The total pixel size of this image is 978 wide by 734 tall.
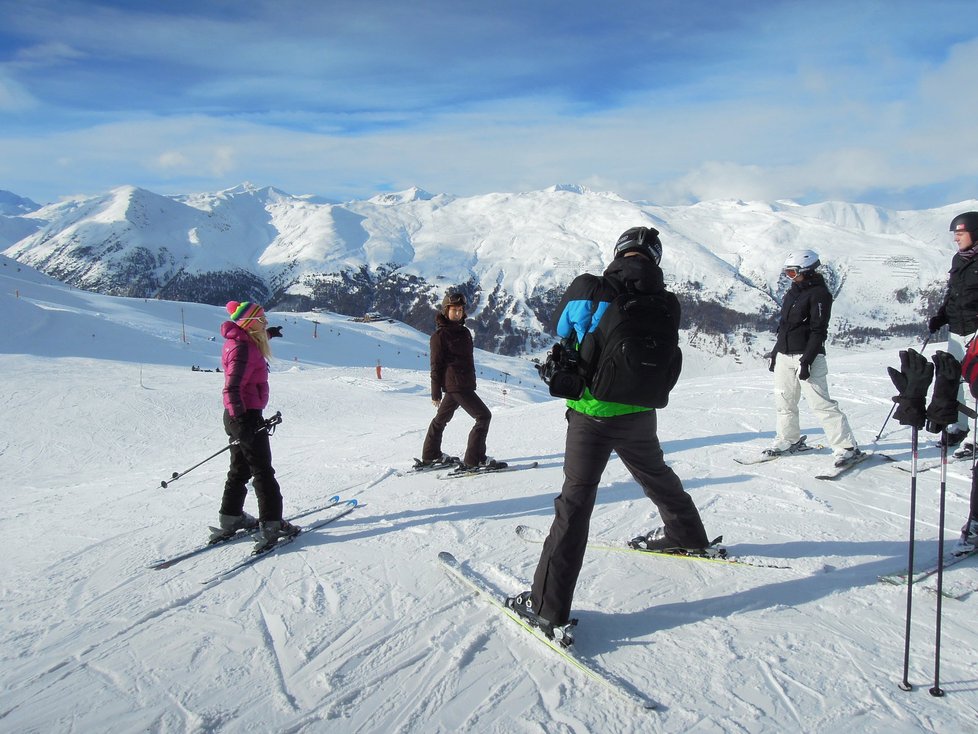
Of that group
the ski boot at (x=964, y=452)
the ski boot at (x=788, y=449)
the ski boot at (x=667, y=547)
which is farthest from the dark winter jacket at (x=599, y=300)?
the ski boot at (x=964, y=452)

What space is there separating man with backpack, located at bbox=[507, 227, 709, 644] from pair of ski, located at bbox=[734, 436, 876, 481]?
12.7ft

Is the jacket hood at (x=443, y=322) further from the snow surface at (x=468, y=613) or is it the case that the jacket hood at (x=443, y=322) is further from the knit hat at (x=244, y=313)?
the knit hat at (x=244, y=313)

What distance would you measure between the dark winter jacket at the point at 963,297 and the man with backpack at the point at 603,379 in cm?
298

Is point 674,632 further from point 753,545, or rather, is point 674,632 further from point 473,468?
point 473,468

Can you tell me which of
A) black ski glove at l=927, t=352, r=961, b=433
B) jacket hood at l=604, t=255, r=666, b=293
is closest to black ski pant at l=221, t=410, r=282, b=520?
jacket hood at l=604, t=255, r=666, b=293

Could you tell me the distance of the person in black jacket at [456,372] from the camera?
7.15m

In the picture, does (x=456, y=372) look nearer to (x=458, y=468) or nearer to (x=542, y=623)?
(x=458, y=468)

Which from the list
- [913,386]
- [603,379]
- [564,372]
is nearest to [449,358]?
[564,372]

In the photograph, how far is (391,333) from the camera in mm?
68812

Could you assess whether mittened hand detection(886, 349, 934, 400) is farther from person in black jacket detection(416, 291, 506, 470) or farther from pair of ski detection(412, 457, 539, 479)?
pair of ski detection(412, 457, 539, 479)

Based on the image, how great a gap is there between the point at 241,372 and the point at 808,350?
218 inches

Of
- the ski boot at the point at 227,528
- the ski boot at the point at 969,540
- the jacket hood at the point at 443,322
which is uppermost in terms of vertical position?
the jacket hood at the point at 443,322

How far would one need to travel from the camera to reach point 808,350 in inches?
251

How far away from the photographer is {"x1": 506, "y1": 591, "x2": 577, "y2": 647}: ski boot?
11.2 ft
